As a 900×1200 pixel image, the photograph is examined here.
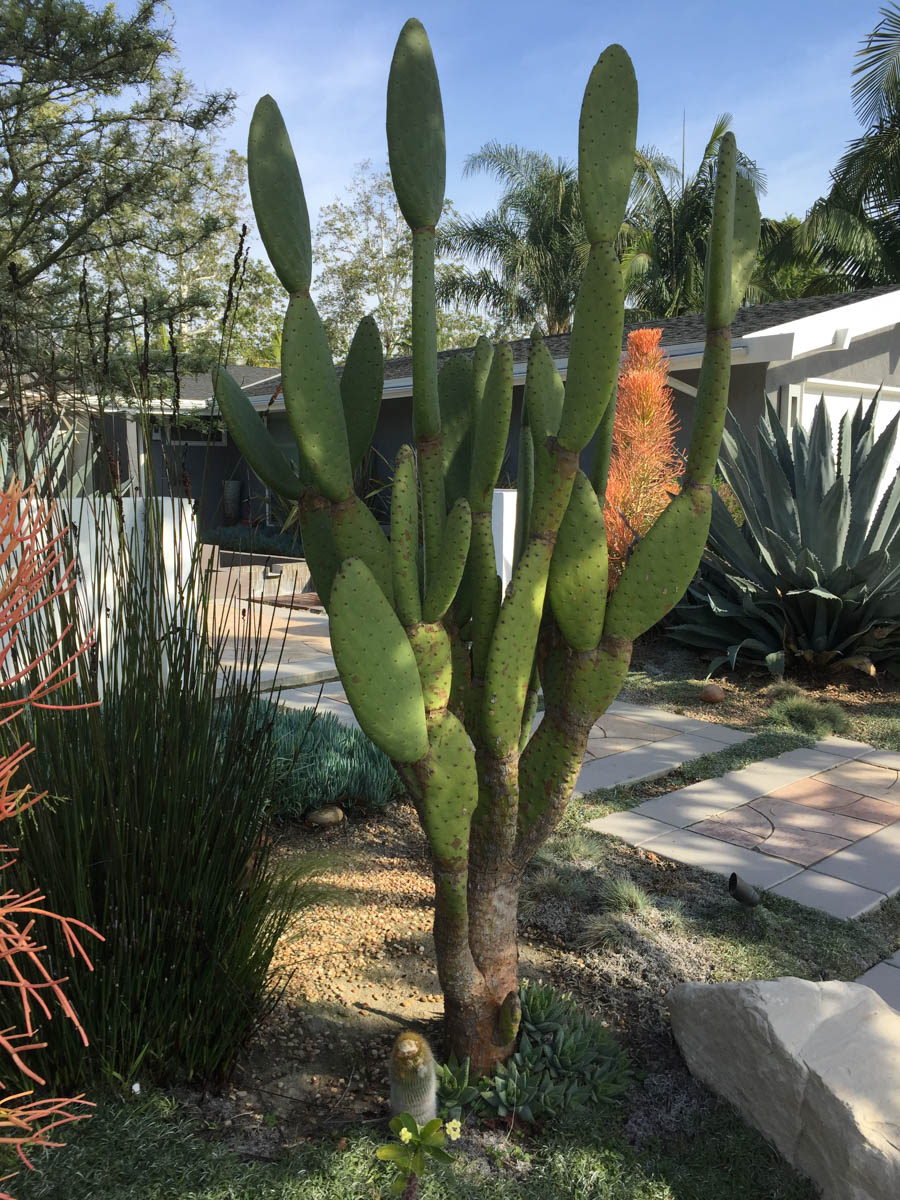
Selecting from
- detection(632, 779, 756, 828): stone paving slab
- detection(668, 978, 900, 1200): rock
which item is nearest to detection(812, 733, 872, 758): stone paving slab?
detection(632, 779, 756, 828): stone paving slab

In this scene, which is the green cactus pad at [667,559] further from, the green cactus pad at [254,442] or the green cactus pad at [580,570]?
the green cactus pad at [254,442]

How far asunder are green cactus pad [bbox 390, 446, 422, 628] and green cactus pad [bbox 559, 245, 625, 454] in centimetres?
40

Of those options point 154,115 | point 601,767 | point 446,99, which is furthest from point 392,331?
point 446,99

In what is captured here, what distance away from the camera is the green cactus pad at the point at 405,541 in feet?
6.51

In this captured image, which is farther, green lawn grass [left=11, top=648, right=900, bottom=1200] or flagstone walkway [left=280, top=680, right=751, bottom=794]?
flagstone walkway [left=280, top=680, right=751, bottom=794]

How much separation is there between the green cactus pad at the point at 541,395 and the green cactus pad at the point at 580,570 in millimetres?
215

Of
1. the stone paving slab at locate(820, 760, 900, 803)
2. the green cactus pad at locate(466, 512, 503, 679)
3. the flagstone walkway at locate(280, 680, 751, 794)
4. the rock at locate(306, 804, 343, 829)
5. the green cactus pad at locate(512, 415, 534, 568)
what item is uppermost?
the green cactus pad at locate(512, 415, 534, 568)

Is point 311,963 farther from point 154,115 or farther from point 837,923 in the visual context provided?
point 154,115

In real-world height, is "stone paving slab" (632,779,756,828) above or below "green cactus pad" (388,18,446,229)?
below

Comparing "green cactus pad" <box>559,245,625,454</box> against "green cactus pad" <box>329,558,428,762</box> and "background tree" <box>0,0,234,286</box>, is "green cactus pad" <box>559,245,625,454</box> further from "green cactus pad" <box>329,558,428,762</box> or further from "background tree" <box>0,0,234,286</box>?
"background tree" <box>0,0,234,286</box>

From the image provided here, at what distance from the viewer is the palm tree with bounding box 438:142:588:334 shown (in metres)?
26.0

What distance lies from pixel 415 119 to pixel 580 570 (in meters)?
1.15

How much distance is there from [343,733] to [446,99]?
10.0 ft

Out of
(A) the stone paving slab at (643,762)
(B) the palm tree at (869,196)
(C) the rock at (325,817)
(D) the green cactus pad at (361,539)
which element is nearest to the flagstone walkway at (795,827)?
(A) the stone paving slab at (643,762)
